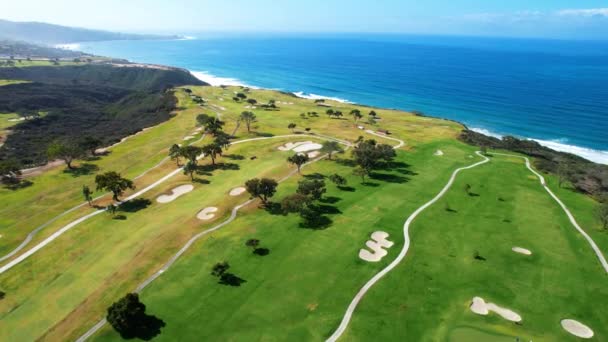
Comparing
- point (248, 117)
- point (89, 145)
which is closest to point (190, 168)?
point (89, 145)

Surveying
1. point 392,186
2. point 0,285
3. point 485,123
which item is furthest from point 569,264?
point 485,123

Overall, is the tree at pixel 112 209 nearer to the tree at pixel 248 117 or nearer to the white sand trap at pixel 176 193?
the white sand trap at pixel 176 193

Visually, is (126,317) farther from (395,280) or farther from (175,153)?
(175,153)

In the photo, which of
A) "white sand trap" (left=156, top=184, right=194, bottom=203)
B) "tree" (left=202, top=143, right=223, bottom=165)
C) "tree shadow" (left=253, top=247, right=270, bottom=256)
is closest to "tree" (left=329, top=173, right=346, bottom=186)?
"tree shadow" (left=253, top=247, right=270, bottom=256)

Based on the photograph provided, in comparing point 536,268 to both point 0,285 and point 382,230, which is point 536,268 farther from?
point 0,285

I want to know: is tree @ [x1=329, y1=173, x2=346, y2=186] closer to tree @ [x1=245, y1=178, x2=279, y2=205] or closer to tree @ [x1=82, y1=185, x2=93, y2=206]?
tree @ [x1=245, y1=178, x2=279, y2=205]

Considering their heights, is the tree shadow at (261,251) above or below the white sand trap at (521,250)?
below

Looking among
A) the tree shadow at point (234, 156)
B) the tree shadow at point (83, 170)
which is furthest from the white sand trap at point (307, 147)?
the tree shadow at point (83, 170)
